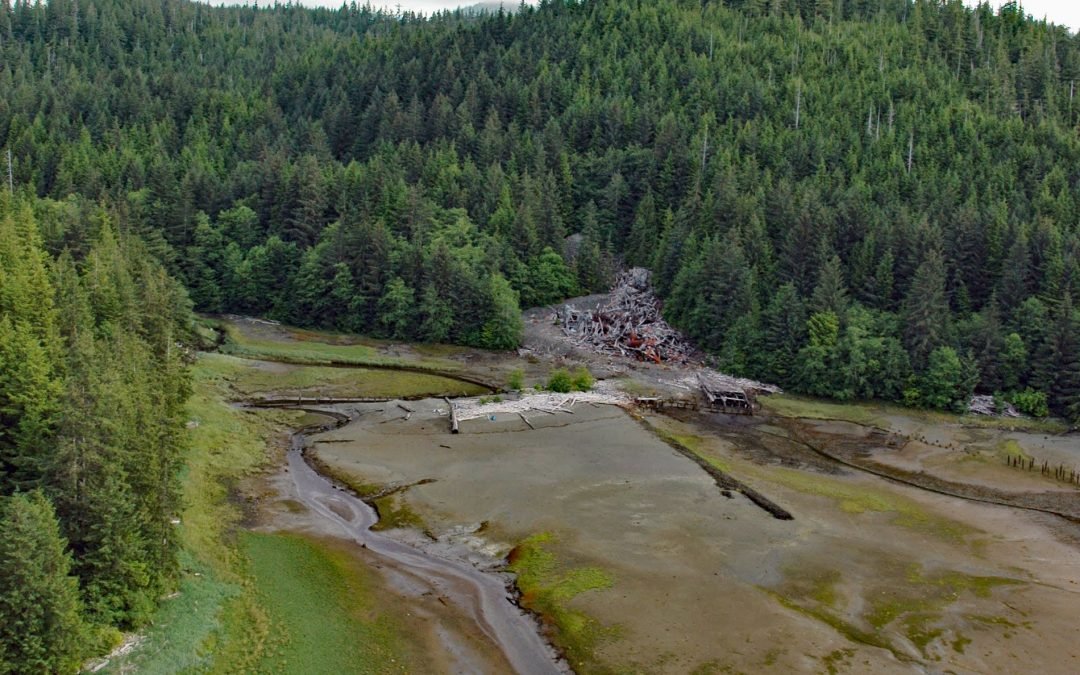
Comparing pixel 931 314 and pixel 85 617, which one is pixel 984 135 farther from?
pixel 85 617

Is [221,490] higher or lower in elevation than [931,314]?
lower

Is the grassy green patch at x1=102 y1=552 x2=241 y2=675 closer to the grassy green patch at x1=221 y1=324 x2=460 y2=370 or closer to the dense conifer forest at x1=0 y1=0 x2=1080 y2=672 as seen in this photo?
the dense conifer forest at x1=0 y1=0 x2=1080 y2=672

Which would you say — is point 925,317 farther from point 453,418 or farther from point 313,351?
point 313,351

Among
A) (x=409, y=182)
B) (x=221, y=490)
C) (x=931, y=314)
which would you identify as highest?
(x=409, y=182)

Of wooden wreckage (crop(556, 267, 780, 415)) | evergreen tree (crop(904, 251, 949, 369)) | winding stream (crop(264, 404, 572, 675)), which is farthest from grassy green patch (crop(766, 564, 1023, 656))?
evergreen tree (crop(904, 251, 949, 369))

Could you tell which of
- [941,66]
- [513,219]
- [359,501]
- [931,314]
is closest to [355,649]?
[359,501]

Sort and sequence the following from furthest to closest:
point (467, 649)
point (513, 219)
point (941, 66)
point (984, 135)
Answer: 1. point (941, 66)
2. point (984, 135)
3. point (513, 219)
4. point (467, 649)
